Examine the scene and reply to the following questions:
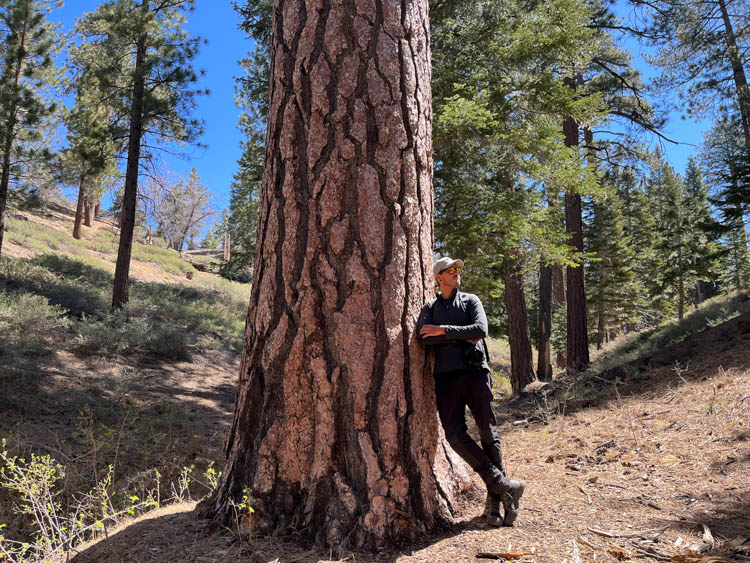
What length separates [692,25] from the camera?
1422 cm

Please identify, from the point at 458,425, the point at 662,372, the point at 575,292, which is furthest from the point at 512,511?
the point at 575,292

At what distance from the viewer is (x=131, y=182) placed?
1486cm

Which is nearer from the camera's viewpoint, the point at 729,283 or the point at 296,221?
the point at 296,221

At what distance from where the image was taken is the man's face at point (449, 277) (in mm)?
3336

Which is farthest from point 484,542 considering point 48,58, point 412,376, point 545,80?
point 48,58

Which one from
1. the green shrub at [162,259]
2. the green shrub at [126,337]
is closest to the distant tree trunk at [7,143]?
the green shrub at [126,337]

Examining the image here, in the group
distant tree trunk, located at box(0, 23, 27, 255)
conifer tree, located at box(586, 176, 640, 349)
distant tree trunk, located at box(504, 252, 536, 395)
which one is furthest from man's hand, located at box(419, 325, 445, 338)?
conifer tree, located at box(586, 176, 640, 349)

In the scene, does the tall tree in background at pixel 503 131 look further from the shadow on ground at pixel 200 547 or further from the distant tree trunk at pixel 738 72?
the distant tree trunk at pixel 738 72

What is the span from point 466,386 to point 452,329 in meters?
0.43

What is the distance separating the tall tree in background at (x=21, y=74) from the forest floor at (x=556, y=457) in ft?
29.6

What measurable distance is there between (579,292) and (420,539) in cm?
1142

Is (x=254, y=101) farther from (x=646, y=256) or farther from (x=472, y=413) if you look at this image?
(x=646, y=256)

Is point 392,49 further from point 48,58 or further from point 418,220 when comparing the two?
point 48,58

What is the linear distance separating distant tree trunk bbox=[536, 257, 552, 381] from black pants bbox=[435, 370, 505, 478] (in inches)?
452
